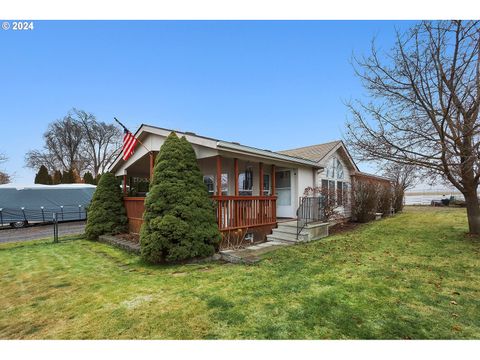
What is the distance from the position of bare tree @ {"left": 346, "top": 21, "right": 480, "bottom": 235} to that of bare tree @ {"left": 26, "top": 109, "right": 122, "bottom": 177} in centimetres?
3134

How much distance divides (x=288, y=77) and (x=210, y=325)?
13.1m

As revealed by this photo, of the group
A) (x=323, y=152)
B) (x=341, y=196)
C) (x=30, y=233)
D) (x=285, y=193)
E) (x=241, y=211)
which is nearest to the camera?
(x=241, y=211)

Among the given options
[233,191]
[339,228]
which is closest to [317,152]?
[339,228]

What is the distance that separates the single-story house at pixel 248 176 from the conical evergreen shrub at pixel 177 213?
0.62 metres

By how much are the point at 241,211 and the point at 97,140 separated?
34892mm

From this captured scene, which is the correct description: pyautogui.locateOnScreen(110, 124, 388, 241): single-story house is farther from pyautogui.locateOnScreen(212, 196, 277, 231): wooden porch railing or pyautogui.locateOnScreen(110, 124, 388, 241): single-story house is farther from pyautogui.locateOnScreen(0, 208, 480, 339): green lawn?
pyautogui.locateOnScreen(0, 208, 480, 339): green lawn

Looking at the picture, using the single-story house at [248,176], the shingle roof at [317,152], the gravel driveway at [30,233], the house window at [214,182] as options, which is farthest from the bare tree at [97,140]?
the shingle roof at [317,152]

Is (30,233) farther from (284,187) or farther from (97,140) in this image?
(97,140)

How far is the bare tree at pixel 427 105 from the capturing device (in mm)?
6719

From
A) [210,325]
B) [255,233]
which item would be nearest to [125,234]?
[255,233]

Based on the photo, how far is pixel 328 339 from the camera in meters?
2.72

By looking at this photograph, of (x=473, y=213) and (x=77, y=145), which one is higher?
(x=77, y=145)

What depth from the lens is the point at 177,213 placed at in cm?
600

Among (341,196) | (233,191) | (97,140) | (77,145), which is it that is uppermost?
(97,140)
